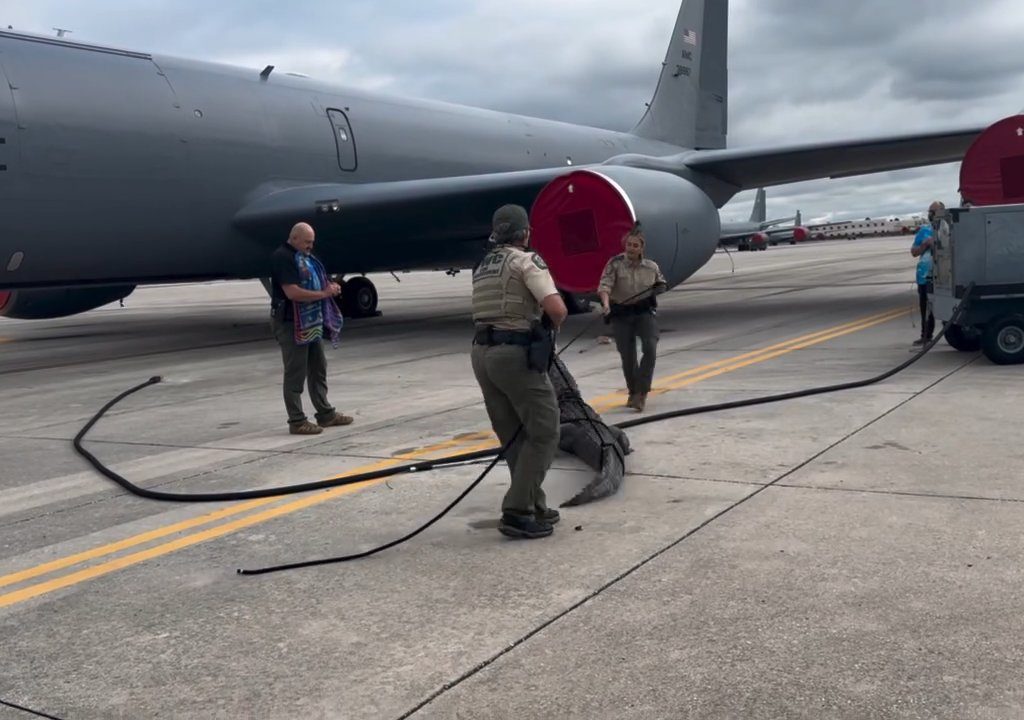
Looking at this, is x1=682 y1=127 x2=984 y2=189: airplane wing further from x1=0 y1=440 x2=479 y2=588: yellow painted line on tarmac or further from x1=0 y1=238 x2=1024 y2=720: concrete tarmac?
x1=0 y1=440 x2=479 y2=588: yellow painted line on tarmac

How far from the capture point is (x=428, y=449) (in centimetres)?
656

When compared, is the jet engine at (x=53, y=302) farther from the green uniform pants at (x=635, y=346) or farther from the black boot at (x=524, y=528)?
the black boot at (x=524, y=528)

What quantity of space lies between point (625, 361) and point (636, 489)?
2.53 m

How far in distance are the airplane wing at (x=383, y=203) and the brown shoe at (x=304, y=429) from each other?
5.94 m

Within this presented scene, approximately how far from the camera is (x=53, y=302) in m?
16.6

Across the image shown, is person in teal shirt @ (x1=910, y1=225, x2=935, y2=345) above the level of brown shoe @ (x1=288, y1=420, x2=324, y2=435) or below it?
above

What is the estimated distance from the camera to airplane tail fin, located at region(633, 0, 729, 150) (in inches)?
841

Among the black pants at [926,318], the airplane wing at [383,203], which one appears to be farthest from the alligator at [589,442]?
the airplane wing at [383,203]

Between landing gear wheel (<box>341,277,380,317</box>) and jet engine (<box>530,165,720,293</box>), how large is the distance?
6.73m

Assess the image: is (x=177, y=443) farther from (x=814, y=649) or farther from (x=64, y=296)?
(x=64, y=296)

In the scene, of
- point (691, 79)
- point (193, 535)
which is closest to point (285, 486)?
point (193, 535)

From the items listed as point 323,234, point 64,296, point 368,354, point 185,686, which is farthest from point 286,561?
point 64,296

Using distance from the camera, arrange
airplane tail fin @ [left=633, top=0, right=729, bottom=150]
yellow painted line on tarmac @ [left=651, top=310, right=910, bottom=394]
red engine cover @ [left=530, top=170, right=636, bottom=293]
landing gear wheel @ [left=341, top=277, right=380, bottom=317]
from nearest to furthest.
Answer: yellow painted line on tarmac @ [left=651, top=310, right=910, bottom=394] → red engine cover @ [left=530, top=170, right=636, bottom=293] → landing gear wheel @ [left=341, top=277, right=380, bottom=317] → airplane tail fin @ [left=633, top=0, right=729, bottom=150]

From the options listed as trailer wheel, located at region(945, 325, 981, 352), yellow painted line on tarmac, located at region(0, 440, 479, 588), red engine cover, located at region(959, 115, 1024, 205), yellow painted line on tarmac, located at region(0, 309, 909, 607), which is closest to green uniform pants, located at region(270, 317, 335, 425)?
yellow painted line on tarmac, located at region(0, 309, 909, 607)
